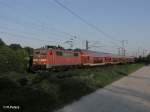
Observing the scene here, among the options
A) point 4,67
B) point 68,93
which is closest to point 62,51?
point 4,67

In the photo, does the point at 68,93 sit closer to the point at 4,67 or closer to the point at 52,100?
the point at 52,100

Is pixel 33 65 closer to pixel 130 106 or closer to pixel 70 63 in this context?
pixel 70 63

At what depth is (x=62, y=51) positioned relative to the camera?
119 ft

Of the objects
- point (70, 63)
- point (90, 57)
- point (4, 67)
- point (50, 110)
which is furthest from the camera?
point (90, 57)

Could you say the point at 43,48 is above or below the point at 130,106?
above

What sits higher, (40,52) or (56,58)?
(40,52)

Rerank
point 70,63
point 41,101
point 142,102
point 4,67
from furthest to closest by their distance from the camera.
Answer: point 70,63
point 4,67
point 142,102
point 41,101

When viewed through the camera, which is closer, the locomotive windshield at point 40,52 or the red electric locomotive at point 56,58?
the red electric locomotive at point 56,58

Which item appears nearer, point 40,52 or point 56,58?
point 40,52

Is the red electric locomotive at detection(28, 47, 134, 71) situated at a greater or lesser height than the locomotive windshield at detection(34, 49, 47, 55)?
lesser

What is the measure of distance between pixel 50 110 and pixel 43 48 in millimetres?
24189

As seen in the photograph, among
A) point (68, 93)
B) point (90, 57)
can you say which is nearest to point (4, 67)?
point (90, 57)

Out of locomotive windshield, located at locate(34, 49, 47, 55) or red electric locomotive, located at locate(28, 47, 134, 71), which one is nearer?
red electric locomotive, located at locate(28, 47, 134, 71)

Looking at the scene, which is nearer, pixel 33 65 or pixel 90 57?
pixel 33 65
